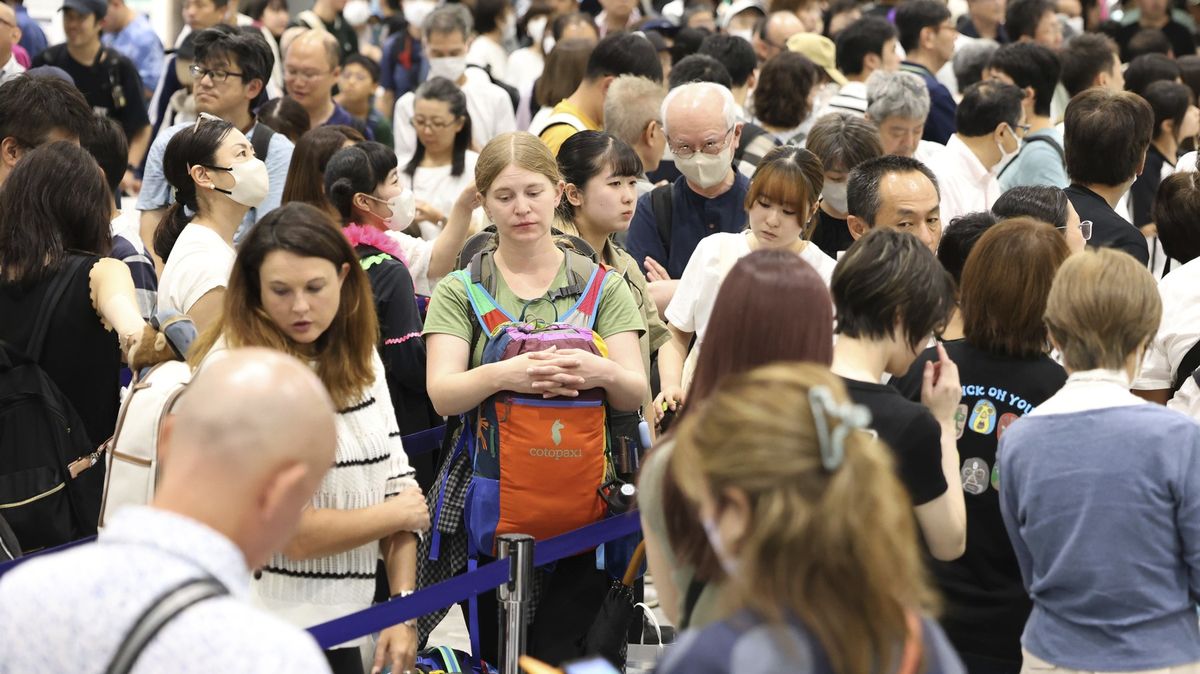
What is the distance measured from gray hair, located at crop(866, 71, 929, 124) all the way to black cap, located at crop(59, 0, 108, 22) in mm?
5345

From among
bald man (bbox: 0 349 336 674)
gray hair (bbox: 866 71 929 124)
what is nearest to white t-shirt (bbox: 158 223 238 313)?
bald man (bbox: 0 349 336 674)

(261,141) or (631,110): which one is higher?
(631,110)

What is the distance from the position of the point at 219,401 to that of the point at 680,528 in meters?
0.72

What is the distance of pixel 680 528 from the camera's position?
221cm

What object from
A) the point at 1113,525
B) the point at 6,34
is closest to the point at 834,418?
the point at 1113,525

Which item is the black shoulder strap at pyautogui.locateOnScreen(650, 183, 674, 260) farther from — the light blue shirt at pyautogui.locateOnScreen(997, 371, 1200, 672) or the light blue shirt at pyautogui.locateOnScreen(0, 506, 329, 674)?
the light blue shirt at pyautogui.locateOnScreen(0, 506, 329, 674)

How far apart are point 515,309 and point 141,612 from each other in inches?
89.0

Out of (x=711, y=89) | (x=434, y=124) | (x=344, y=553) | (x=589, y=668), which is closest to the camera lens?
(x=589, y=668)

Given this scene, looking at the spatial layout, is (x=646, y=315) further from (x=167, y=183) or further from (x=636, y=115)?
(x=167, y=183)

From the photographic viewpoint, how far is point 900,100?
21.2ft

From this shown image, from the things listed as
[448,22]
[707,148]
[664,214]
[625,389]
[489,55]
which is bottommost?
[625,389]

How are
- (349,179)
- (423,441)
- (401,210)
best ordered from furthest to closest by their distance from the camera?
(401,210), (349,179), (423,441)

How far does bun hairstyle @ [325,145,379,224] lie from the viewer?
16.6 feet

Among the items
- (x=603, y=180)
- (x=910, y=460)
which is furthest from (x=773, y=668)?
(x=603, y=180)
